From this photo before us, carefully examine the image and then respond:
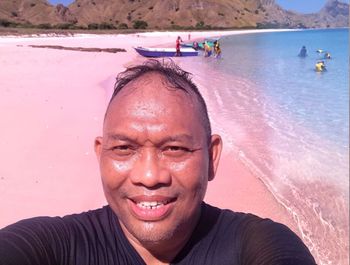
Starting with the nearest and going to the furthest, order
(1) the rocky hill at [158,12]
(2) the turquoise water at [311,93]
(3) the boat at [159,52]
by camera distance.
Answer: (2) the turquoise water at [311,93], (3) the boat at [159,52], (1) the rocky hill at [158,12]

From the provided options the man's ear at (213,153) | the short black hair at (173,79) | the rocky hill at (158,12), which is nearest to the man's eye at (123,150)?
the short black hair at (173,79)

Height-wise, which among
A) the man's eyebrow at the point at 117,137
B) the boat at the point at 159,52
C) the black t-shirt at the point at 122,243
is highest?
the man's eyebrow at the point at 117,137

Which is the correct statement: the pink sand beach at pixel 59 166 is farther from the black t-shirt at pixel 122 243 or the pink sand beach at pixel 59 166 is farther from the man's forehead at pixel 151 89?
the man's forehead at pixel 151 89

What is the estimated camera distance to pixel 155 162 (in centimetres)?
161

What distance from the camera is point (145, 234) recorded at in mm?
1614

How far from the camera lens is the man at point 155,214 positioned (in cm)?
159

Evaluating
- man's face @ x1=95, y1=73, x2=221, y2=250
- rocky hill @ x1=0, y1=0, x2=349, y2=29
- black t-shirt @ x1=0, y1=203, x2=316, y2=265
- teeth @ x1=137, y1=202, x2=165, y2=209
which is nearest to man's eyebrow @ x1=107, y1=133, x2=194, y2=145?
man's face @ x1=95, y1=73, x2=221, y2=250

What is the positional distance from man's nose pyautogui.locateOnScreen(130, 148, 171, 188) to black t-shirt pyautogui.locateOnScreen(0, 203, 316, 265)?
31 centimetres

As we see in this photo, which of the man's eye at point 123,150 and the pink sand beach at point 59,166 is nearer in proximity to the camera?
the man's eye at point 123,150

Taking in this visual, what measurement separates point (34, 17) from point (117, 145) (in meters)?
103

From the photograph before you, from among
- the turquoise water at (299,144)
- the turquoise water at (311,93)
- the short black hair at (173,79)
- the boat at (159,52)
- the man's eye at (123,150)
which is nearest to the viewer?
the man's eye at (123,150)

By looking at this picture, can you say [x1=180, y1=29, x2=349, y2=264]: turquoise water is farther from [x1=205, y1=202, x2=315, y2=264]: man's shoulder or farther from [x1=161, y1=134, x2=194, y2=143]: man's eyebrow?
[x1=161, y1=134, x2=194, y2=143]: man's eyebrow

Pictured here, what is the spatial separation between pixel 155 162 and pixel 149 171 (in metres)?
0.05

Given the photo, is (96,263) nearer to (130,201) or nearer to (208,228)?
(130,201)
